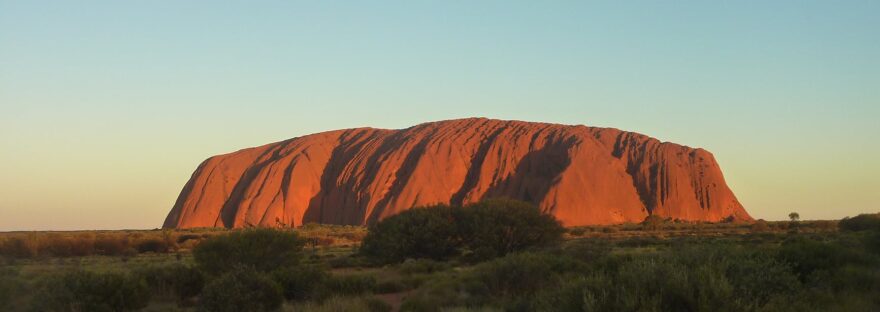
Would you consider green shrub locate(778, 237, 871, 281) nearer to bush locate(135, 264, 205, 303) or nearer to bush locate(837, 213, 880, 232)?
bush locate(135, 264, 205, 303)

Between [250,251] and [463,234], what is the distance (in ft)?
34.0

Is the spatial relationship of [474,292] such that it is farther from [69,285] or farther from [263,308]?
[69,285]

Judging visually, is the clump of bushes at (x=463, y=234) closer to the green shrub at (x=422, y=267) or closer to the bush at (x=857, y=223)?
the green shrub at (x=422, y=267)

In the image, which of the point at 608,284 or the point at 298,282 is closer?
the point at 608,284

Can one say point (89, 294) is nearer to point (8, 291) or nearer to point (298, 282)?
point (8, 291)

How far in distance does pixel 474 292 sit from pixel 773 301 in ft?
21.2

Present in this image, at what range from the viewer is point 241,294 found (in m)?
12.5

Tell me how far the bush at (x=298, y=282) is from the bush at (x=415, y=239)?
1113 cm

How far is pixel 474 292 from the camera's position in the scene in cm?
1416

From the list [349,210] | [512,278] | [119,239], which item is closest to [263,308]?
[512,278]

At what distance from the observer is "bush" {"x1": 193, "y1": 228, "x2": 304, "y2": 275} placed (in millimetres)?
18547

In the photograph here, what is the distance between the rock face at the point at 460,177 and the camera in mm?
66562

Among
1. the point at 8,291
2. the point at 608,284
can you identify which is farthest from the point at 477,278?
the point at 8,291

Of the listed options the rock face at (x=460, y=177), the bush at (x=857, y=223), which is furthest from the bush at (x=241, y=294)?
the rock face at (x=460, y=177)
